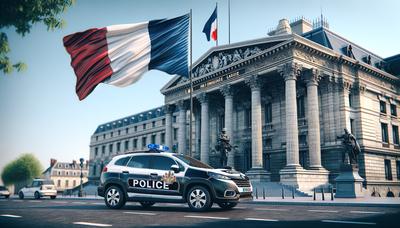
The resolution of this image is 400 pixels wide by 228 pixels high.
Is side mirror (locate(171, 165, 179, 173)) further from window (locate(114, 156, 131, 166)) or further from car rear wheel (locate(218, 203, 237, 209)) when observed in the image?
window (locate(114, 156, 131, 166))

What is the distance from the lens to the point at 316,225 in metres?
7.49

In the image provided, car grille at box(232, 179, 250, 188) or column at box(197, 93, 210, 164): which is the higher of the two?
column at box(197, 93, 210, 164)

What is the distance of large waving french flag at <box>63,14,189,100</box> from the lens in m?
14.1

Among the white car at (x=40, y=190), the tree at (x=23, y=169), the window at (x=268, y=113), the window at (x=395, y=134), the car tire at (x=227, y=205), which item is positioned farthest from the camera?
the tree at (x=23, y=169)

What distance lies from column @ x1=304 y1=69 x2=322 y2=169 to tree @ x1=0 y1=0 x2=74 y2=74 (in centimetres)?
2671

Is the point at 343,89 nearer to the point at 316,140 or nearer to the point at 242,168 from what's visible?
the point at 316,140

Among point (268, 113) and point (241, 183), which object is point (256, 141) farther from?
point (241, 183)

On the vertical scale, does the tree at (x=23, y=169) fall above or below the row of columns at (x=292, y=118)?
below

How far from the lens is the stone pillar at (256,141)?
32.9 m

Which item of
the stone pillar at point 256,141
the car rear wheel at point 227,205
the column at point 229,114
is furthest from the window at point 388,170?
the car rear wheel at point 227,205

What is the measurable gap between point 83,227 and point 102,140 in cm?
8472

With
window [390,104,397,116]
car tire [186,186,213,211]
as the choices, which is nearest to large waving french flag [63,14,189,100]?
car tire [186,186,213,211]

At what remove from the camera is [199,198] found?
1123cm

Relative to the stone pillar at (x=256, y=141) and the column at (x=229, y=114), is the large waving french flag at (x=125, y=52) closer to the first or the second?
the stone pillar at (x=256, y=141)
